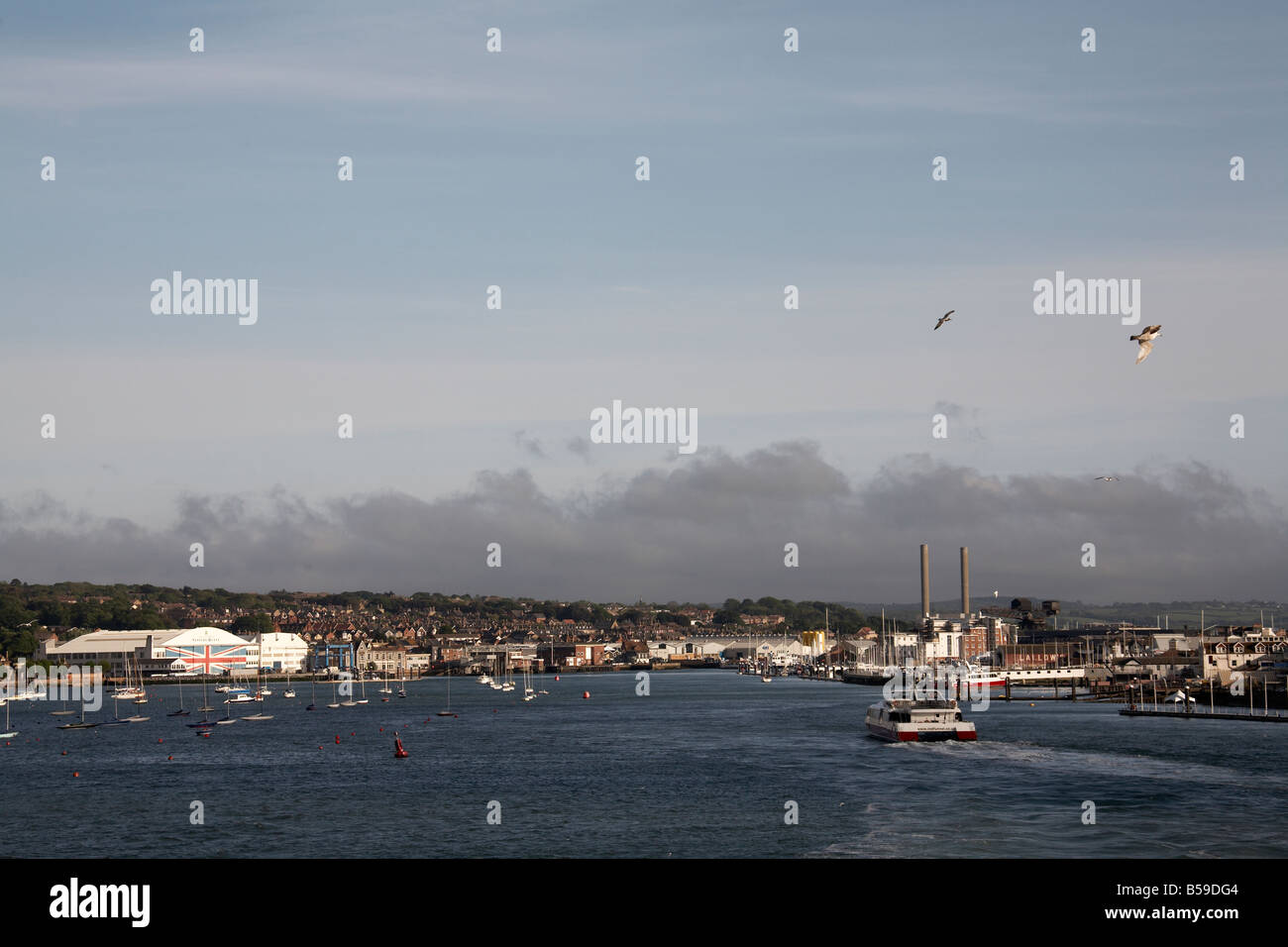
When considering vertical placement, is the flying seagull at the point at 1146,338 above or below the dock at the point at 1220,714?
above

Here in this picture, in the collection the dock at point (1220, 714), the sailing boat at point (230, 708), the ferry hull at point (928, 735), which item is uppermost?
the ferry hull at point (928, 735)

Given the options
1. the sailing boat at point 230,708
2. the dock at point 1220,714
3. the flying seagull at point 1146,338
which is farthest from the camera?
the sailing boat at point 230,708

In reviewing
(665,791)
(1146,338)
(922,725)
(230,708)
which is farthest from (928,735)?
(230,708)

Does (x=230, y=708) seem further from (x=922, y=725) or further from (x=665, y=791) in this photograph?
(x=665, y=791)

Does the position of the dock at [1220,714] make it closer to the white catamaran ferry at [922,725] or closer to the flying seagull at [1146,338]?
the white catamaran ferry at [922,725]

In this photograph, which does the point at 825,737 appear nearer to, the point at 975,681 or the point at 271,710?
the point at 975,681

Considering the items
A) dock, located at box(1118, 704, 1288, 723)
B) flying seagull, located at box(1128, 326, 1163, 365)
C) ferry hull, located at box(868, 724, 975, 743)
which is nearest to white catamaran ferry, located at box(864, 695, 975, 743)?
ferry hull, located at box(868, 724, 975, 743)

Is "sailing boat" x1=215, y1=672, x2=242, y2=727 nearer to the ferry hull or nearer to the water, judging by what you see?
the water

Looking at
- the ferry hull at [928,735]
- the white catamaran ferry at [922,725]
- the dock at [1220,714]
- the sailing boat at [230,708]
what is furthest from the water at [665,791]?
the sailing boat at [230,708]
